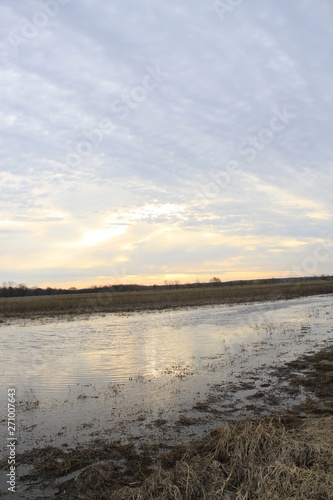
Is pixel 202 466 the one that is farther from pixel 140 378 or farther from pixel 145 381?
pixel 140 378

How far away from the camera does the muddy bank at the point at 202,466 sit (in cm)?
522

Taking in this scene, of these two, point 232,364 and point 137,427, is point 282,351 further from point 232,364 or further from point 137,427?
point 137,427

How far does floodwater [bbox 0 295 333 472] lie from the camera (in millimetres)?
8844

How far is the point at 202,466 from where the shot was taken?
594cm

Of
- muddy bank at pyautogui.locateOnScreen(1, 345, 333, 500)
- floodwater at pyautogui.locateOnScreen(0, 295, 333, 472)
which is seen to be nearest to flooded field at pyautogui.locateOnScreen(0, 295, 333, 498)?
floodwater at pyautogui.locateOnScreen(0, 295, 333, 472)

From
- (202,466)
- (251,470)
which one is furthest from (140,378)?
(251,470)

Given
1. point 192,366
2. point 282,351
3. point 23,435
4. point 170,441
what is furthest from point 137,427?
point 282,351

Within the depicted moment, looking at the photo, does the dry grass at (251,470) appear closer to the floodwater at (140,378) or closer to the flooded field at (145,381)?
the flooded field at (145,381)

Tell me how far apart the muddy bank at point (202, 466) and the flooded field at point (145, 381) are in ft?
1.78

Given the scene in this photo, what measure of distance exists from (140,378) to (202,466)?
7.47m

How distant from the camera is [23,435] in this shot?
8.56m

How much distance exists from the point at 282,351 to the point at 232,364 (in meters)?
3.51

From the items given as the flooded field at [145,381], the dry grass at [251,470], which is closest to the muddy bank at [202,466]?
the dry grass at [251,470]

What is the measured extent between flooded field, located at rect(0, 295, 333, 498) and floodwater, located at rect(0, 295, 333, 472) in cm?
3
